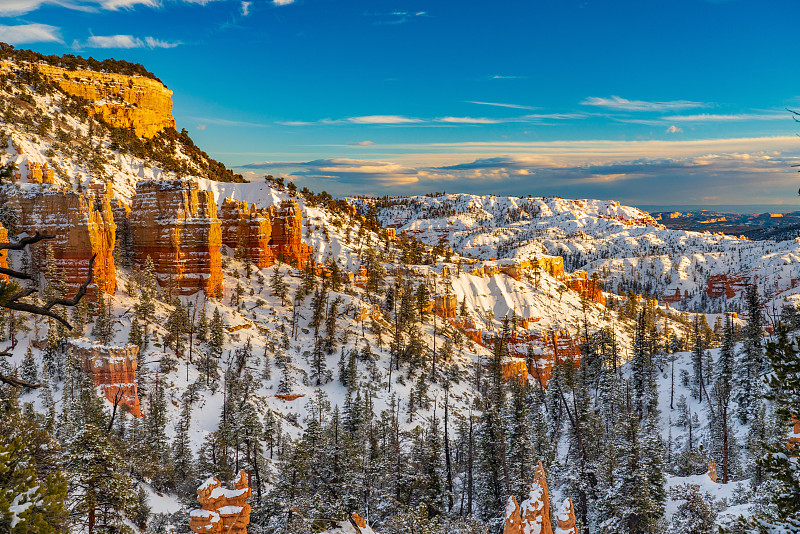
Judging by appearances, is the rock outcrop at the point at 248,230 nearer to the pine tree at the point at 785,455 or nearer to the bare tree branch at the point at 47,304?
the pine tree at the point at 785,455

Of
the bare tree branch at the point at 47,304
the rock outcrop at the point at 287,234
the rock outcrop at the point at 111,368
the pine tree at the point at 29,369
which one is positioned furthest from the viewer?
the rock outcrop at the point at 287,234

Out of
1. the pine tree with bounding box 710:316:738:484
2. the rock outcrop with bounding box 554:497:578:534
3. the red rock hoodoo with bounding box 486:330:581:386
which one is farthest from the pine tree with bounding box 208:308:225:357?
the red rock hoodoo with bounding box 486:330:581:386

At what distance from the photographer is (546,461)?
42719 millimetres

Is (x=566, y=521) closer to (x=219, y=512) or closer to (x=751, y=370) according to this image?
(x=219, y=512)

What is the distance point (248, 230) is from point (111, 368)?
1864 inches

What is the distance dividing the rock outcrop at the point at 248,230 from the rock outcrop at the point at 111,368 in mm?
43519

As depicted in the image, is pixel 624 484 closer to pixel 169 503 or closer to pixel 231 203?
pixel 169 503

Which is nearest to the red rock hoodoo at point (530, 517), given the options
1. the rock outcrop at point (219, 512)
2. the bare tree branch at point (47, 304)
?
the rock outcrop at point (219, 512)

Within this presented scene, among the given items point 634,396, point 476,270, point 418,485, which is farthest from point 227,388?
point 476,270

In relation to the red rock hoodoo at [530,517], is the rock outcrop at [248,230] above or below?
above

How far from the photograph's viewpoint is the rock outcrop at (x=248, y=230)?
90.5 metres

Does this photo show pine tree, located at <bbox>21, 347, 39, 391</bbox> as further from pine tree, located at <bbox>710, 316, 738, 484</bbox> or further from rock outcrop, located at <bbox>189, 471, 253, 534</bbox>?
pine tree, located at <bbox>710, 316, 738, 484</bbox>

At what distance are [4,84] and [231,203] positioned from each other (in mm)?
50298

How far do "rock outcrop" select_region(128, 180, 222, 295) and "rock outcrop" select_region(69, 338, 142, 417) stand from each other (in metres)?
26.3
